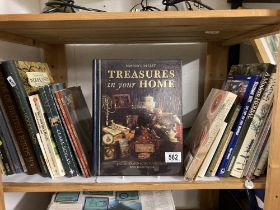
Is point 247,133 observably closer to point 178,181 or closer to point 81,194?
point 178,181

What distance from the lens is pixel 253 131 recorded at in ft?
2.01

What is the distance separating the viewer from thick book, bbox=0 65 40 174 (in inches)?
23.7

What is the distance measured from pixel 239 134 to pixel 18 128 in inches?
21.8

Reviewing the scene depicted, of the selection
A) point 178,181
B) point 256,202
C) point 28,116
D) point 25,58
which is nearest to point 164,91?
point 178,181

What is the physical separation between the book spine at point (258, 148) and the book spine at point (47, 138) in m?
0.47

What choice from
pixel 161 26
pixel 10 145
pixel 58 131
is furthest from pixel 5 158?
pixel 161 26

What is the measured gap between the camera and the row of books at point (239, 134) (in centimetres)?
60

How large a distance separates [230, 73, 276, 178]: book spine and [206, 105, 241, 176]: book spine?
0.10 ft

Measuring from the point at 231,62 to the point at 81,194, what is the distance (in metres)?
0.75

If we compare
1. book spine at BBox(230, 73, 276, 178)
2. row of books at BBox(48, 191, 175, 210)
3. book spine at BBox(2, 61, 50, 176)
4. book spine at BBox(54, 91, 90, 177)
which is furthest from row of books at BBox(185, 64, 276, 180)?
book spine at BBox(2, 61, 50, 176)

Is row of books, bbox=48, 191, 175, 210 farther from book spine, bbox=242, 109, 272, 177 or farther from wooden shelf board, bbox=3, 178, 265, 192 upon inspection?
book spine, bbox=242, 109, 272, 177

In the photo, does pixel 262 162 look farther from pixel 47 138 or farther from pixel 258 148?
pixel 47 138

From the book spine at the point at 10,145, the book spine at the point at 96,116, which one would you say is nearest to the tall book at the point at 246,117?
the book spine at the point at 96,116

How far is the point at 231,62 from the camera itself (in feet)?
3.29
